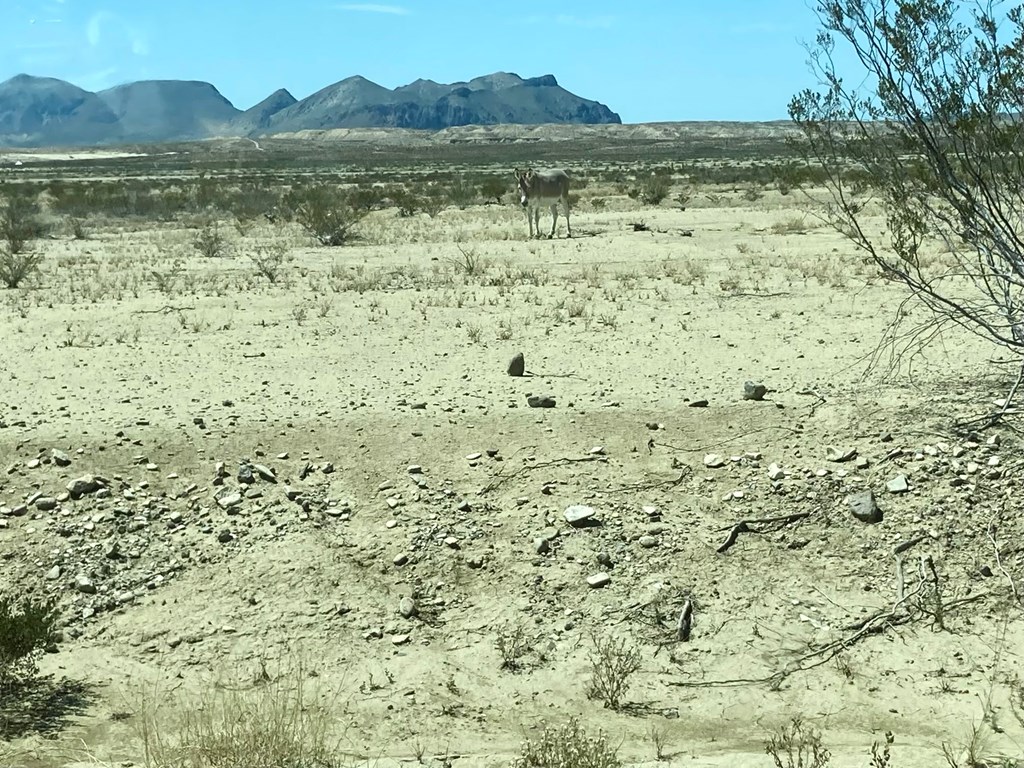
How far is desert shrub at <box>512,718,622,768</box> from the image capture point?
548 cm

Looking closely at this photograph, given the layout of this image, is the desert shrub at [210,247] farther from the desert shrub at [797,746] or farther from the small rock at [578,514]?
the desert shrub at [797,746]

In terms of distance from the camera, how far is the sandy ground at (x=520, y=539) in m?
6.74

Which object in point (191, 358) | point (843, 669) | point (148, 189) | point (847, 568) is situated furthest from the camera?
point (148, 189)

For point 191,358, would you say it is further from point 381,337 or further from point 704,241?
point 704,241

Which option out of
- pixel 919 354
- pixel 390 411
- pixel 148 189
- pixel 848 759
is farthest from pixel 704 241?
pixel 148 189

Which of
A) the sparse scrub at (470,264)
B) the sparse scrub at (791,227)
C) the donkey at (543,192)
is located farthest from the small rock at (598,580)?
the donkey at (543,192)

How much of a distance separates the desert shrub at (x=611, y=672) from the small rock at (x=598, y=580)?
60 cm

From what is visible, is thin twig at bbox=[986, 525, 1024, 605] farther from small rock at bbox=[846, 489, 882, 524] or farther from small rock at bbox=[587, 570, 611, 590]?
small rock at bbox=[587, 570, 611, 590]

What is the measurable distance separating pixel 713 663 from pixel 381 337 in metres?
6.96

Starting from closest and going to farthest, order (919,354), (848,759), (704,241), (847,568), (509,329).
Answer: (848,759) → (847,568) → (919,354) → (509,329) → (704,241)

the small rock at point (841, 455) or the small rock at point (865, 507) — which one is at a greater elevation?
the small rock at point (841, 455)

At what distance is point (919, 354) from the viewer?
11.0 meters

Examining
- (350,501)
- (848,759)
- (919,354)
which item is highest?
(919,354)

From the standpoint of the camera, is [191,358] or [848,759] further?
[191,358]
